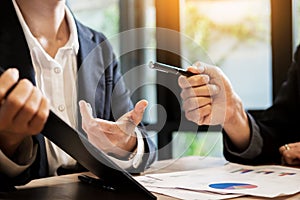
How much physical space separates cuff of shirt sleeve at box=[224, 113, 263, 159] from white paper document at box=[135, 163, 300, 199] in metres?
0.09

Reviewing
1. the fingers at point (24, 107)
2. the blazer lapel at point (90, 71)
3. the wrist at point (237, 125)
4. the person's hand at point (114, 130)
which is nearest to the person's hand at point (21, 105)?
the fingers at point (24, 107)

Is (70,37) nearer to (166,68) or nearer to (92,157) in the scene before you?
(166,68)

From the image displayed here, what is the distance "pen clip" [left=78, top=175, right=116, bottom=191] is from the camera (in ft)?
3.01

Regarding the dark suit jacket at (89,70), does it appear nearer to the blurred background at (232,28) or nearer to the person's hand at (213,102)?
the person's hand at (213,102)

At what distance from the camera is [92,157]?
32.1 inches

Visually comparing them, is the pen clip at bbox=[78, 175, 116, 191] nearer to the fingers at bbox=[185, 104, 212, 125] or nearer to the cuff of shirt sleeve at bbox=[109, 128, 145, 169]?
the cuff of shirt sleeve at bbox=[109, 128, 145, 169]

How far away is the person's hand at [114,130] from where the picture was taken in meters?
Answer: 1.08

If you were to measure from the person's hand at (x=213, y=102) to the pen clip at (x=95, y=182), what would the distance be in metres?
0.32

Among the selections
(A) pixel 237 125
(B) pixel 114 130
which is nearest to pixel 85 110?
(B) pixel 114 130

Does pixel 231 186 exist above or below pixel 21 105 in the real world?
below

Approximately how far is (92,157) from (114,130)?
0.28 meters

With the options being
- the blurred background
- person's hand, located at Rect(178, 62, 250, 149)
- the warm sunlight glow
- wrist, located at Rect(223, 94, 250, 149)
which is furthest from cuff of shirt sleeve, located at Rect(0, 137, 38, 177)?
the warm sunlight glow

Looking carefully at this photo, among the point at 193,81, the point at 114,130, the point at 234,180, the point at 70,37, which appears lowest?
the point at 234,180

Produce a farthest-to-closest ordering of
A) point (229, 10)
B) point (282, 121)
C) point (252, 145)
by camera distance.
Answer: point (229, 10)
point (282, 121)
point (252, 145)
